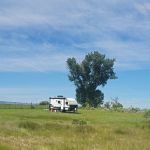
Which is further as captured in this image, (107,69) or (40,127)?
(107,69)

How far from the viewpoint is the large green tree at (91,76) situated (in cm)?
15512

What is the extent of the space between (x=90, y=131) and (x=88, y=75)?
112 m

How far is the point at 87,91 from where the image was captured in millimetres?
155125

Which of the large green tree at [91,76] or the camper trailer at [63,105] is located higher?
the large green tree at [91,76]

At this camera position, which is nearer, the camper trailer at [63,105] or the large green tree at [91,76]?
the camper trailer at [63,105]

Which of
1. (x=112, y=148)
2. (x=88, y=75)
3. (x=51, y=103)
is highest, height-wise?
(x=88, y=75)

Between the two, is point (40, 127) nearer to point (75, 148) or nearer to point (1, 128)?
point (1, 128)

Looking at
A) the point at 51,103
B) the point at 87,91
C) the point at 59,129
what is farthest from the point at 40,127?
the point at 87,91

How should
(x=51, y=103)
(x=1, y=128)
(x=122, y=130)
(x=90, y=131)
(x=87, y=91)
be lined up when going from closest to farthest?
(x=1, y=128)
(x=90, y=131)
(x=122, y=130)
(x=51, y=103)
(x=87, y=91)

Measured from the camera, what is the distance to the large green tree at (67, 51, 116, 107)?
155m

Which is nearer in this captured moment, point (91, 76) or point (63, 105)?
point (63, 105)

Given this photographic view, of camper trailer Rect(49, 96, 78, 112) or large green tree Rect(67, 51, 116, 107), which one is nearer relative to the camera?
camper trailer Rect(49, 96, 78, 112)

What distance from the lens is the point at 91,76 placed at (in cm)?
15575

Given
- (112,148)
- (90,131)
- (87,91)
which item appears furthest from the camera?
(87,91)
